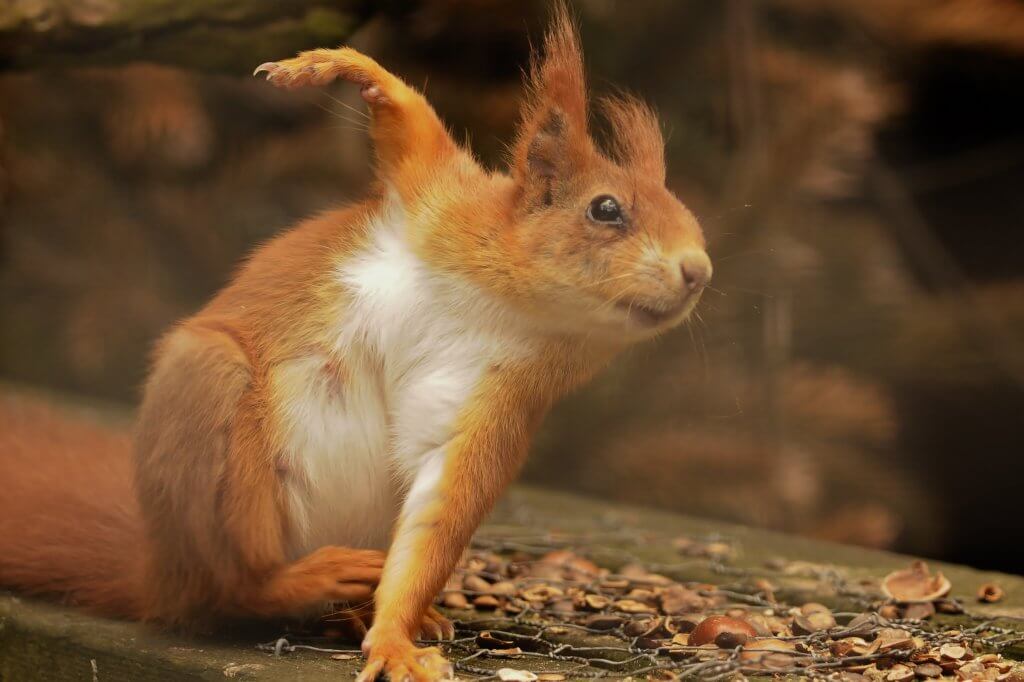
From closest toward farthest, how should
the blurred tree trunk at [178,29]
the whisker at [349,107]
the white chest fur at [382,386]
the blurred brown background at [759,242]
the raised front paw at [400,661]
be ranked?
the raised front paw at [400,661] < the white chest fur at [382,386] < the whisker at [349,107] < the blurred tree trunk at [178,29] < the blurred brown background at [759,242]

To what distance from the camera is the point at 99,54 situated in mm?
1838

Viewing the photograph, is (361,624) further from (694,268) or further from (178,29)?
(178,29)

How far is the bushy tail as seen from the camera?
5.07 feet

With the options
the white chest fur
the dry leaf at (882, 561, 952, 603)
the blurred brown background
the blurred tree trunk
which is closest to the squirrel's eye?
the white chest fur

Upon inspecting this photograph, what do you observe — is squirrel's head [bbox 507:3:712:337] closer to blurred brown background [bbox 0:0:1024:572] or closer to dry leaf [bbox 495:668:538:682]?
dry leaf [bbox 495:668:538:682]

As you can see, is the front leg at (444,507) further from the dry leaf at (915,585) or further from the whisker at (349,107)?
the dry leaf at (915,585)

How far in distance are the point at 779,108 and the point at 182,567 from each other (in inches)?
60.0

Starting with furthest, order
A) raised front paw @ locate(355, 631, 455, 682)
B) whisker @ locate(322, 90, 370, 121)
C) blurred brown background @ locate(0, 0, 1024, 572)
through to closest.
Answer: blurred brown background @ locate(0, 0, 1024, 572)
whisker @ locate(322, 90, 370, 121)
raised front paw @ locate(355, 631, 455, 682)

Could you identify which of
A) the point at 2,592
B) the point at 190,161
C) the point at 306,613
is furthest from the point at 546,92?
the point at 190,161

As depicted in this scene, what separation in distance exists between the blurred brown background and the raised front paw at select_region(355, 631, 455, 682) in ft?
2.98

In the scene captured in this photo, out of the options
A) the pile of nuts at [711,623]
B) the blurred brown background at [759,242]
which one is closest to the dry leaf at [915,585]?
the pile of nuts at [711,623]

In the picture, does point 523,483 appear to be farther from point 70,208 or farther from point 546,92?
point 546,92

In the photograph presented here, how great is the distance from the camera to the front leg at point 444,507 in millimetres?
1360

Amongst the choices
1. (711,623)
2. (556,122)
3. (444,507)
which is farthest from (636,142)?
(711,623)
